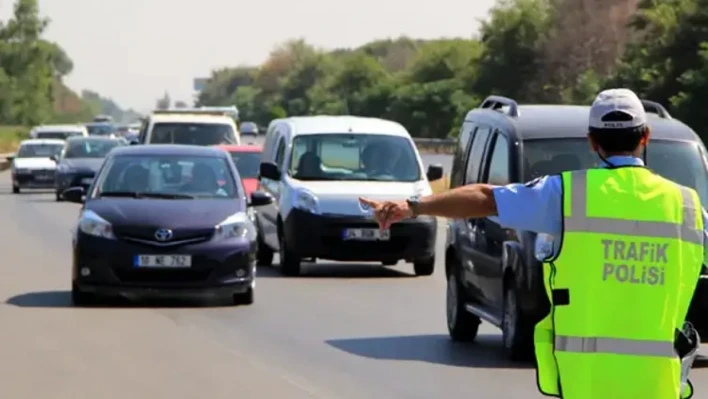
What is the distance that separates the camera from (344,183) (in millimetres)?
21016

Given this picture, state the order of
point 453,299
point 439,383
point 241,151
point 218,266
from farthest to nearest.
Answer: point 241,151 < point 218,266 < point 453,299 < point 439,383

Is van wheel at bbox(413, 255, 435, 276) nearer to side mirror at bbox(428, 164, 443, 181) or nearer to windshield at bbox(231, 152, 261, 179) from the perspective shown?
side mirror at bbox(428, 164, 443, 181)

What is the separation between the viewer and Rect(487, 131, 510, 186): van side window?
13156 millimetres

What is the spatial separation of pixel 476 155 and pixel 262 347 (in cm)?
222

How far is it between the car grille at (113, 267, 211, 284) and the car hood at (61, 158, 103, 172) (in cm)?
2563

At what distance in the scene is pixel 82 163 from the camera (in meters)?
42.2

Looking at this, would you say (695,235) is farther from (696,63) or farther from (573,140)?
(696,63)

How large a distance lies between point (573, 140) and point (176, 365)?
324 centimetres

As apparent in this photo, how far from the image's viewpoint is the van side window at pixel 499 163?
1316cm

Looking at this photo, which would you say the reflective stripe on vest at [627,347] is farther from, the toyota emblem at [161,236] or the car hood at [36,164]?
the car hood at [36,164]

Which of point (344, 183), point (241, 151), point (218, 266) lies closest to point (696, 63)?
point (241, 151)

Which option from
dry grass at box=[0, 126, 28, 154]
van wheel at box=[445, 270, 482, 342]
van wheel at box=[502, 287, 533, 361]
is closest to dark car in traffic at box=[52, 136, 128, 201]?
van wheel at box=[445, 270, 482, 342]

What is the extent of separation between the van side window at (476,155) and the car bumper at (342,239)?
6025 mm

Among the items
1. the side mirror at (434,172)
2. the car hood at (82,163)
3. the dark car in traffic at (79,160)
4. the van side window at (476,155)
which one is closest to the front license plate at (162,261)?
the van side window at (476,155)
